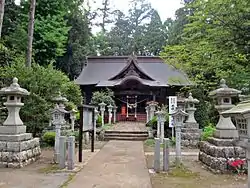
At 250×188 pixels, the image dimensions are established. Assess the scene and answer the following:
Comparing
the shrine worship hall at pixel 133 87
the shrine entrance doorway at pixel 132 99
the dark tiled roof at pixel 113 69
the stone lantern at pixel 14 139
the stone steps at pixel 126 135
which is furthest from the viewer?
the dark tiled roof at pixel 113 69

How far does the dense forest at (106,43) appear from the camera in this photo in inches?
406

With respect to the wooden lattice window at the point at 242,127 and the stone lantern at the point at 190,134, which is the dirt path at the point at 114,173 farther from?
the stone lantern at the point at 190,134

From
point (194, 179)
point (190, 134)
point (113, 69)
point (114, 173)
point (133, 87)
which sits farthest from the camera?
point (113, 69)

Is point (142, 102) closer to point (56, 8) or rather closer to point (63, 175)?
point (56, 8)

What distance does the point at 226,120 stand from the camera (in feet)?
25.3

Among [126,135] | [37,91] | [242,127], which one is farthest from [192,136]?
[242,127]

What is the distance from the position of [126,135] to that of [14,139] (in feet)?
28.8

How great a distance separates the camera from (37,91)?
1193 cm

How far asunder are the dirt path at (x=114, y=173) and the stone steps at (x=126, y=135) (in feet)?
18.0

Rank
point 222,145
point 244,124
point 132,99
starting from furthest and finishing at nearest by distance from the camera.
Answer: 1. point 132,99
2. point 222,145
3. point 244,124

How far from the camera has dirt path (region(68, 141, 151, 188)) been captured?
19.5ft

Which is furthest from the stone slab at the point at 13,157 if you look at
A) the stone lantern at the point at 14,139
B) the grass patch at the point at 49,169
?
the grass patch at the point at 49,169

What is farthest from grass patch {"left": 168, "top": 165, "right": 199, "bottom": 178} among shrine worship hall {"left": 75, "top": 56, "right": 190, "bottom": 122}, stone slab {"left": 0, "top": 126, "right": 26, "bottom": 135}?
shrine worship hall {"left": 75, "top": 56, "right": 190, "bottom": 122}

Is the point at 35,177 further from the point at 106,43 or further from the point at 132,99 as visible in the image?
the point at 106,43
